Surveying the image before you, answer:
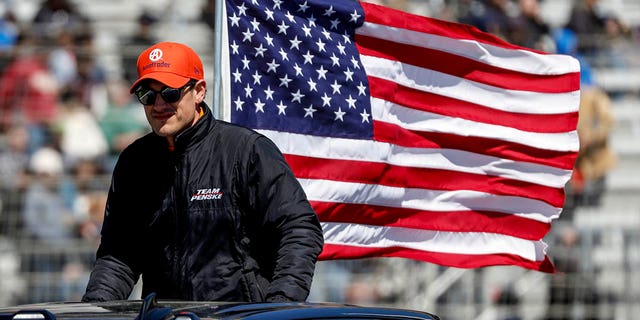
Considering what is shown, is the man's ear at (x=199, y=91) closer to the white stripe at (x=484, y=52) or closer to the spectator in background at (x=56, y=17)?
the white stripe at (x=484, y=52)

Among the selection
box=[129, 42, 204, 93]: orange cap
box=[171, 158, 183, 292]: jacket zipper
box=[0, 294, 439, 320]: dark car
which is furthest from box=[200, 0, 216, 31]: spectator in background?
box=[0, 294, 439, 320]: dark car

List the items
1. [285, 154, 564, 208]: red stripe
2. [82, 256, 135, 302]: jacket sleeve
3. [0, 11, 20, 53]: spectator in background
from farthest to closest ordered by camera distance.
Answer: [0, 11, 20, 53]: spectator in background → [285, 154, 564, 208]: red stripe → [82, 256, 135, 302]: jacket sleeve

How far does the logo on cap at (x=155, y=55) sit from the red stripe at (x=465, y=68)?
2.47m

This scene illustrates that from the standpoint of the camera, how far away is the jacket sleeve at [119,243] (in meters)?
5.61

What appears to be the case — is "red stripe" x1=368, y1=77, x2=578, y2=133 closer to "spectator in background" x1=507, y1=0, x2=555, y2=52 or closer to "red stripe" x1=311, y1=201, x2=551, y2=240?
"red stripe" x1=311, y1=201, x2=551, y2=240

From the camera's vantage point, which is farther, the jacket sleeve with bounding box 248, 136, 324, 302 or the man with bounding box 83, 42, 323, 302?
the man with bounding box 83, 42, 323, 302

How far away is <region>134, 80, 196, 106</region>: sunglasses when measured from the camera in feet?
18.1

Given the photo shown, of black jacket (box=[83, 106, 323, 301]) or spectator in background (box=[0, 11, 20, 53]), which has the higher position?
spectator in background (box=[0, 11, 20, 53])

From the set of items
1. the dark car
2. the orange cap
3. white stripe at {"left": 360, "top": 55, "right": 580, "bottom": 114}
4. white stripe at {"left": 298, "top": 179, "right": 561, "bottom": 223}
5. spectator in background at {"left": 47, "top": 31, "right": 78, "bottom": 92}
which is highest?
spectator in background at {"left": 47, "top": 31, "right": 78, "bottom": 92}

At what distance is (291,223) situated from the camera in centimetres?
533

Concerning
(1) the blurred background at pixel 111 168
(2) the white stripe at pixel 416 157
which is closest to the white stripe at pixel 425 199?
(2) the white stripe at pixel 416 157

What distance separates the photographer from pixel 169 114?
5.53 metres

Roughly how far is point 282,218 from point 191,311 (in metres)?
1.45

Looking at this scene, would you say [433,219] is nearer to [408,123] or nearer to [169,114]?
[408,123]
